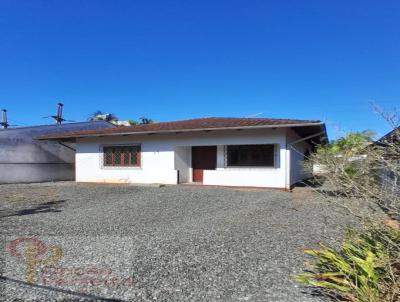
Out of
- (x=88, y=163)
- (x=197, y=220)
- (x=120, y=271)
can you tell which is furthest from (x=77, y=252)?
(x=88, y=163)

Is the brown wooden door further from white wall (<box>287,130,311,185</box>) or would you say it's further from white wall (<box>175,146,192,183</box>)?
white wall (<box>287,130,311,185</box>)

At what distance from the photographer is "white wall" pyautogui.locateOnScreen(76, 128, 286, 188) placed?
14.2 metres

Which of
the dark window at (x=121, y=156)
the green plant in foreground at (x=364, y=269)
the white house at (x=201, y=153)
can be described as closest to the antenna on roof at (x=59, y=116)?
the white house at (x=201, y=153)

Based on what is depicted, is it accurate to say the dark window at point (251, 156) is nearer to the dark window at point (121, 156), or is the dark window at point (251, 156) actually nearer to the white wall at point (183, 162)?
the white wall at point (183, 162)

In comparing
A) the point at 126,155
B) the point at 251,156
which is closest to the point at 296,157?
the point at 251,156

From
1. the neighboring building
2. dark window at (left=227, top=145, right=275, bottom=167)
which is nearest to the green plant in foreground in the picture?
dark window at (left=227, top=145, right=275, bottom=167)

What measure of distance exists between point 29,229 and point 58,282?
10.5 feet

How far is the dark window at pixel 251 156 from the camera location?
14.7m

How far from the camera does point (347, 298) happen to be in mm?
3201

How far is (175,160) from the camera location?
52.5 feet

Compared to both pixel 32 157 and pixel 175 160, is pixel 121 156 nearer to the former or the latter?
pixel 175 160

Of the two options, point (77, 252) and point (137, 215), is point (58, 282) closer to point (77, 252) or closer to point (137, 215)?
point (77, 252)

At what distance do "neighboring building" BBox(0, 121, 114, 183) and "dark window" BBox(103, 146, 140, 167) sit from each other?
170 inches

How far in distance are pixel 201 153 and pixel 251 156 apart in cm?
291
